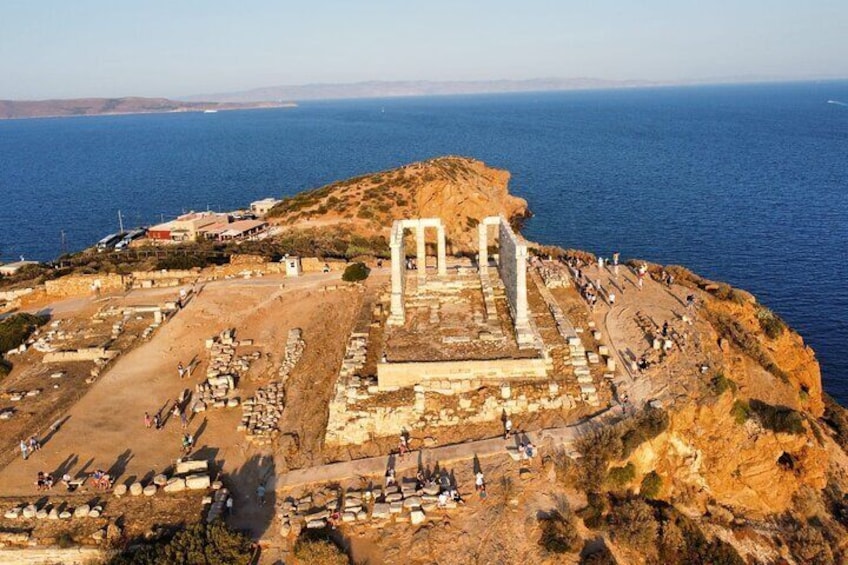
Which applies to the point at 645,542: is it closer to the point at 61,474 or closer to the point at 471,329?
the point at 471,329

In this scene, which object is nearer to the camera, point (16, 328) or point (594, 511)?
point (594, 511)

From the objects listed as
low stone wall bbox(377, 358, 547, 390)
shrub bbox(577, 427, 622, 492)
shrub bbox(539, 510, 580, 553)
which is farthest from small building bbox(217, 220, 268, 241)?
shrub bbox(539, 510, 580, 553)

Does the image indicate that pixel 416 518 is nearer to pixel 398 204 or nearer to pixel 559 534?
pixel 559 534

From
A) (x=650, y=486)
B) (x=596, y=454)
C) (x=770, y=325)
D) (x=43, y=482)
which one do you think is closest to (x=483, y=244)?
A: (x=770, y=325)

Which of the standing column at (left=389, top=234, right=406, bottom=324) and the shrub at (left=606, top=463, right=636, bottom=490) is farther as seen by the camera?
the standing column at (left=389, top=234, right=406, bottom=324)

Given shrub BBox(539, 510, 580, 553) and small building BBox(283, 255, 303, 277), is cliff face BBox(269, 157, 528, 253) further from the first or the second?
shrub BBox(539, 510, 580, 553)

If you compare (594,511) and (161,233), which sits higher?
(161,233)

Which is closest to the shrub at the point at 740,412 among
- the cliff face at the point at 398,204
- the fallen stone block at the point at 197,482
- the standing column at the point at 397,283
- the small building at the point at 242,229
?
the standing column at the point at 397,283
